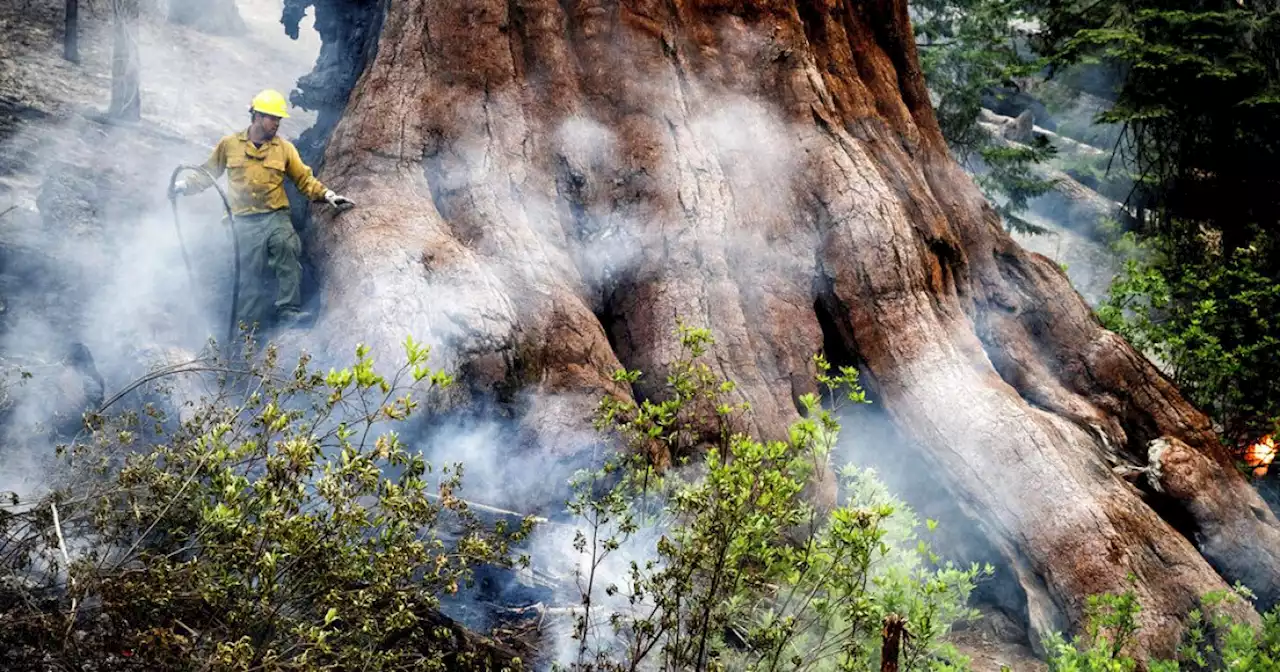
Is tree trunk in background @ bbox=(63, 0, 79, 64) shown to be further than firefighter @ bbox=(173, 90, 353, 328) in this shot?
Yes

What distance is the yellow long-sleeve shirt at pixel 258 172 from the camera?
691 cm

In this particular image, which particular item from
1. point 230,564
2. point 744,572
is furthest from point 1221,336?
point 230,564

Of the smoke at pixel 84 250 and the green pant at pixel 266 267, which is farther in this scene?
the green pant at pixel 266 267

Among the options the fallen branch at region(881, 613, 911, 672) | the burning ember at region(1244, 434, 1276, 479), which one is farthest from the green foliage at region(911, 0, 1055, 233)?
the fallen branch at region(881, 613, 911, 672)

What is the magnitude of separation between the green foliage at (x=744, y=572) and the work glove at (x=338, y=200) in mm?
2462

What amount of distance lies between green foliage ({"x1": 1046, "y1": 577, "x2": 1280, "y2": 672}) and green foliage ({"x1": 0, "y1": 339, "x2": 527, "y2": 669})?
2.85 m

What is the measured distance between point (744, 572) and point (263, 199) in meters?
4.05

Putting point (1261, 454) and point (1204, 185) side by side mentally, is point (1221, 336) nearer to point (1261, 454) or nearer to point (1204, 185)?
point (1261, 454)

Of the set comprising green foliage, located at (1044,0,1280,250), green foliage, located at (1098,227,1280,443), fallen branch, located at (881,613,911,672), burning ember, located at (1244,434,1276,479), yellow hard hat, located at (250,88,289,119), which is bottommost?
burning ember, located at (1244,434,1276,479)

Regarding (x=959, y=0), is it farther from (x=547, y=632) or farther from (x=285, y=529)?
(x=285, y=529)

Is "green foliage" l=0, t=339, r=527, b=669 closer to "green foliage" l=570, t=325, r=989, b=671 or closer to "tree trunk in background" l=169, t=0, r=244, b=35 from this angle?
"green foliage" l=570, t=325, r=989, b=671

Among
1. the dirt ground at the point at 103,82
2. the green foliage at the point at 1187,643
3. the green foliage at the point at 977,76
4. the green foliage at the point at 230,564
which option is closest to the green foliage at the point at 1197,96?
the green foliage at the point at 977,76

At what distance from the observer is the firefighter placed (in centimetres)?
684

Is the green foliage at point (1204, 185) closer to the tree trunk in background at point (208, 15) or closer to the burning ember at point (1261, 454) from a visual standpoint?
the burning ember at point (1261, 454)
